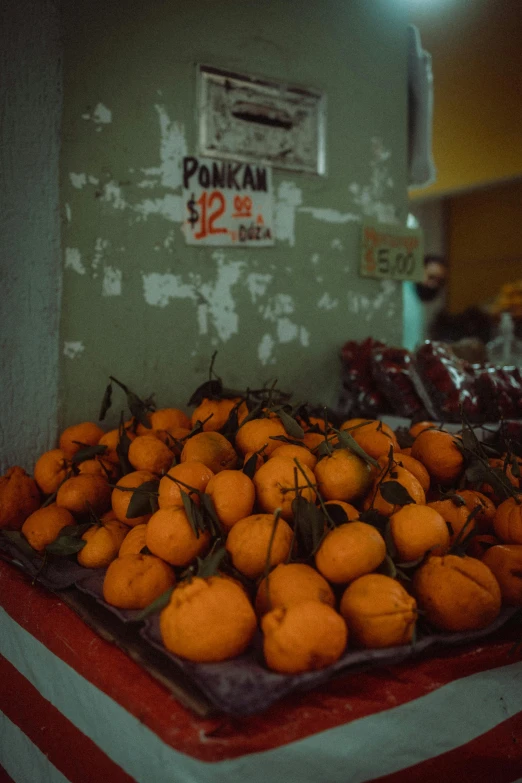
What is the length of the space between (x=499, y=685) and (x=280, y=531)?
513 millimetres

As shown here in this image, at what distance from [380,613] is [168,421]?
100cm

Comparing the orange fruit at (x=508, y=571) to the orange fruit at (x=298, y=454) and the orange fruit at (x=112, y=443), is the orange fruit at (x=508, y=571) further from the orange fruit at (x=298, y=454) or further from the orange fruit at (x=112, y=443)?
the orange fruit at (x=112, y=443)

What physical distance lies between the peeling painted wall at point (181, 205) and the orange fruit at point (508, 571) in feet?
5.21

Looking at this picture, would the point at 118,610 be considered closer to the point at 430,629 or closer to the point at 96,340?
the point at 430,629

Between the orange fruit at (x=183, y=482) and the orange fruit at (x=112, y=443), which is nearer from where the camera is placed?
the orange fruit at (x=183, y=482)

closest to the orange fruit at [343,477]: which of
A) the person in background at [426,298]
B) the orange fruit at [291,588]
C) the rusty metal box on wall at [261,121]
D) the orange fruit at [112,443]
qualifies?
the orange fruit at [291,588]

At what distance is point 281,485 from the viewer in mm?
1254

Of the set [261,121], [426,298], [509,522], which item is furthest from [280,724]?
[426,298]

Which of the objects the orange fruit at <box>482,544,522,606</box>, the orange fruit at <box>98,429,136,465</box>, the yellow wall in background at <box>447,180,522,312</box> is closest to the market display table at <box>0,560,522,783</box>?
the orange fruit at <box>482,544,522,606</box>

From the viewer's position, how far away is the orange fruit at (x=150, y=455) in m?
1.56

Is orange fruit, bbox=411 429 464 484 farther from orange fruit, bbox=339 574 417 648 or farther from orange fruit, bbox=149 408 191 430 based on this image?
orange fruit, bbox=149 408 191 430

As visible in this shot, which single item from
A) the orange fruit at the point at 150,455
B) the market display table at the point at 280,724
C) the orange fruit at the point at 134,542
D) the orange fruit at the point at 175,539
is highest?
the orange fruit at the point at 150,455

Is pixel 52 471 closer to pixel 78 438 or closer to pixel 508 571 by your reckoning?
pixel 78 438

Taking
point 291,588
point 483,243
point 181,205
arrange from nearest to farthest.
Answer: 1. point 291,588
2. point 181,205
3. point 483,243
